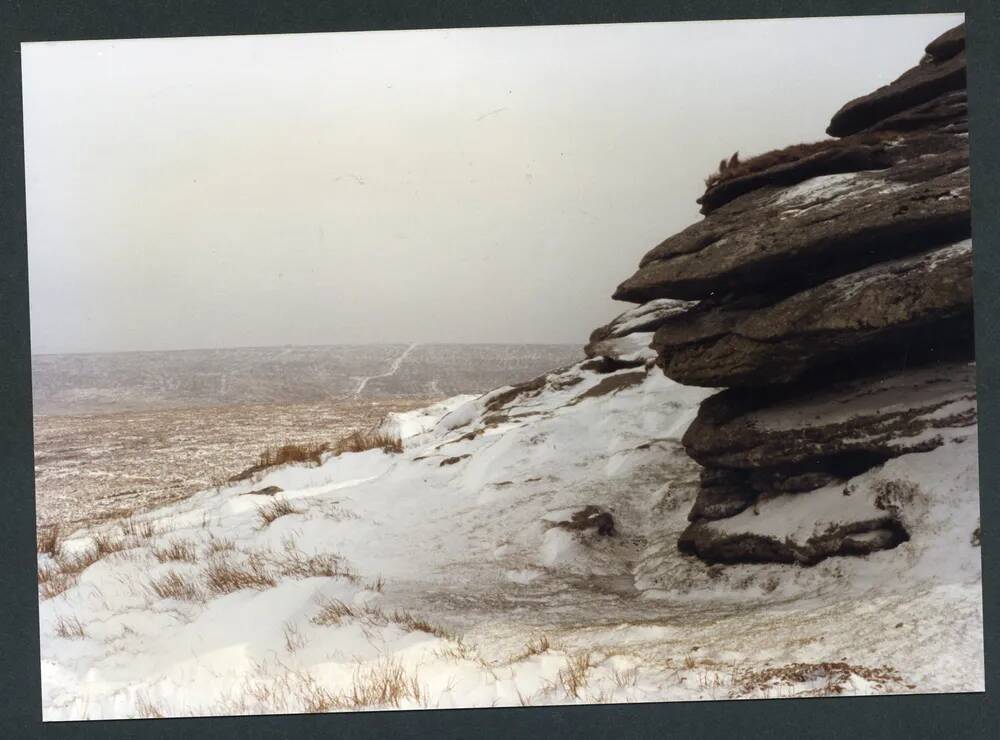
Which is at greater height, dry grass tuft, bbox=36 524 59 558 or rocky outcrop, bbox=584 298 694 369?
rocky outcrop, bbox=584 298 694 369

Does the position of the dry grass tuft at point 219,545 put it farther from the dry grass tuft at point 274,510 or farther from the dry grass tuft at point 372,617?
the dry grass tuft at point 372,617

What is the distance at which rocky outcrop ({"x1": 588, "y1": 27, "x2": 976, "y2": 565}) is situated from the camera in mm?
→ 5113

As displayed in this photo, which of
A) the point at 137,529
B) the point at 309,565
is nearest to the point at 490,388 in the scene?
the point at 309,565

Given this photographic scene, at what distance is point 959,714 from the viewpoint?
5.50m

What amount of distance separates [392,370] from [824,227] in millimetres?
3794

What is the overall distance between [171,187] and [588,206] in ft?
12.3

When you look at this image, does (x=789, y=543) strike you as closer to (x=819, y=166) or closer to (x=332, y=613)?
(x=819, y=166)

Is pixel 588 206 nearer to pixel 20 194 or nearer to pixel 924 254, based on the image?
pixel 924 254

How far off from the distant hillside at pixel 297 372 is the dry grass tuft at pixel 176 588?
5.05 feet

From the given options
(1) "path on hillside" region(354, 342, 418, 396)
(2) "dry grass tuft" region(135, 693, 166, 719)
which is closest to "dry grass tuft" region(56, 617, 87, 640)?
(2) "dry grass tuft" region(135, 693, 166, 719)

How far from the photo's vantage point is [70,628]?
5812 millimetres

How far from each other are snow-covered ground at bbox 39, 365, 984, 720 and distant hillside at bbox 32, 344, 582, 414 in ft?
1.40

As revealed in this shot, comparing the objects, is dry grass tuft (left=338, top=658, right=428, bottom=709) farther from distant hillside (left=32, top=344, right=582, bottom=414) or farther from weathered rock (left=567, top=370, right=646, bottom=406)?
weathered rock (left=567, top=370, right=646, bottom=406)

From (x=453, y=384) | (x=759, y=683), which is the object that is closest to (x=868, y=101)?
(x=453, y=384)
